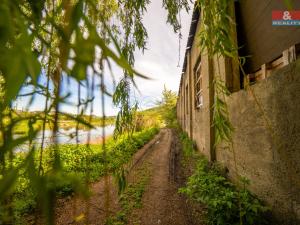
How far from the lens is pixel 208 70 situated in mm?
5711

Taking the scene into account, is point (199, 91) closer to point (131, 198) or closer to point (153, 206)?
point (131, 198)

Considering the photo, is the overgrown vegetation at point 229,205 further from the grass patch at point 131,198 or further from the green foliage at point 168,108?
the green foliage at point 168,108

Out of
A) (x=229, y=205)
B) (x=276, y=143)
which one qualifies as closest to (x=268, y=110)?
(x=276, y=143)

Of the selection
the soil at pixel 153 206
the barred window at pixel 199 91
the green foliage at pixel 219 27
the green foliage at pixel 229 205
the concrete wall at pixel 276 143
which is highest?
the barred window at pixel 199 91

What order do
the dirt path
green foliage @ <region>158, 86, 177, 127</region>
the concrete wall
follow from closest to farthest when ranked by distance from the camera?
the concrete wall < the dirt path < green foliage @ <region>158, 86, 177, 127</region>

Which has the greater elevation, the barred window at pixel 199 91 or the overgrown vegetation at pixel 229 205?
the barred window at pixel 199 91

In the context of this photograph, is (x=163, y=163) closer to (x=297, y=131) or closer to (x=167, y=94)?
(x=297, y=131)

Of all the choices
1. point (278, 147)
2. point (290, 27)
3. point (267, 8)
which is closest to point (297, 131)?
point (278, 147)

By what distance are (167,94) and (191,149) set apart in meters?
27.9

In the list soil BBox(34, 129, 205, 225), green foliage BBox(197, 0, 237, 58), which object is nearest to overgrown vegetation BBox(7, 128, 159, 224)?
soil BBox(34, 129, 205, 225)

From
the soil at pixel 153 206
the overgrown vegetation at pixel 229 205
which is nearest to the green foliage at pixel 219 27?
the overgrown vegetation at pixel 229 205

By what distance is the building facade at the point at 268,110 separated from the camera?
7.66 ft

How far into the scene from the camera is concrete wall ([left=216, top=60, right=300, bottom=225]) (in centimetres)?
230

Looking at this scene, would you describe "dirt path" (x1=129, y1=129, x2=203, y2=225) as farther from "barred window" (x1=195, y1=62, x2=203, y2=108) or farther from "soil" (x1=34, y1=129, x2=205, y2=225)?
"barred window" (x1=195, y1=62, x2=203, y2=108)
